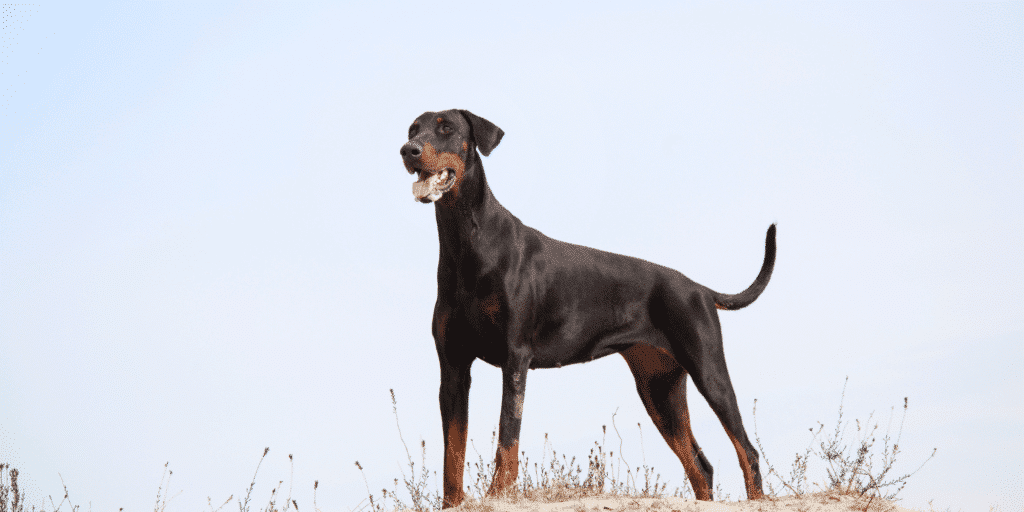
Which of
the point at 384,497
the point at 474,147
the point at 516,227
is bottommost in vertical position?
the point at 384,497

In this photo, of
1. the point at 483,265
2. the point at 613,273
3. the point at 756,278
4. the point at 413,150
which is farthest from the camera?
the point at 756,278

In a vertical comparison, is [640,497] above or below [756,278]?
below

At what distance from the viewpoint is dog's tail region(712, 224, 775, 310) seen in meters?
7.32

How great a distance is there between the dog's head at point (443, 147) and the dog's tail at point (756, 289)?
8.06ft

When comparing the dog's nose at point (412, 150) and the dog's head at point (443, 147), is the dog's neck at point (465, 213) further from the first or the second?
the dog's nose at point (412, 150)

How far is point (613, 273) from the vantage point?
6.75 metres

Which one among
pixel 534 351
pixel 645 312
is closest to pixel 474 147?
pixel 534 351

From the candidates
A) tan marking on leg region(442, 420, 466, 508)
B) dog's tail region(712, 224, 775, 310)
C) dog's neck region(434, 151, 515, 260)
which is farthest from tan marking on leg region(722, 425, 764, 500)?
dog's neck region(434, 151, 515, 260)

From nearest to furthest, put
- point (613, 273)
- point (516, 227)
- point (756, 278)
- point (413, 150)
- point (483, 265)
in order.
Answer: point (413, 150), point (483, 265), point (516, 227), point (613, 273), point (756, 278)

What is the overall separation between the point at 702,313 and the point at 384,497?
9.06ft

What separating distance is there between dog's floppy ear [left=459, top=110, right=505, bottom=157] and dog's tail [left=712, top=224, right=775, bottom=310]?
2.42 metres

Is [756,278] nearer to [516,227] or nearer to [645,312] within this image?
[645,312]

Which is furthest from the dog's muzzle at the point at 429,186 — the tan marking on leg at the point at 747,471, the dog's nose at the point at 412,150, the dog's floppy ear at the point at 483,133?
the tan marking on leg at the point at 747,471

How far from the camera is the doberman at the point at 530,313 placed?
229 inches
